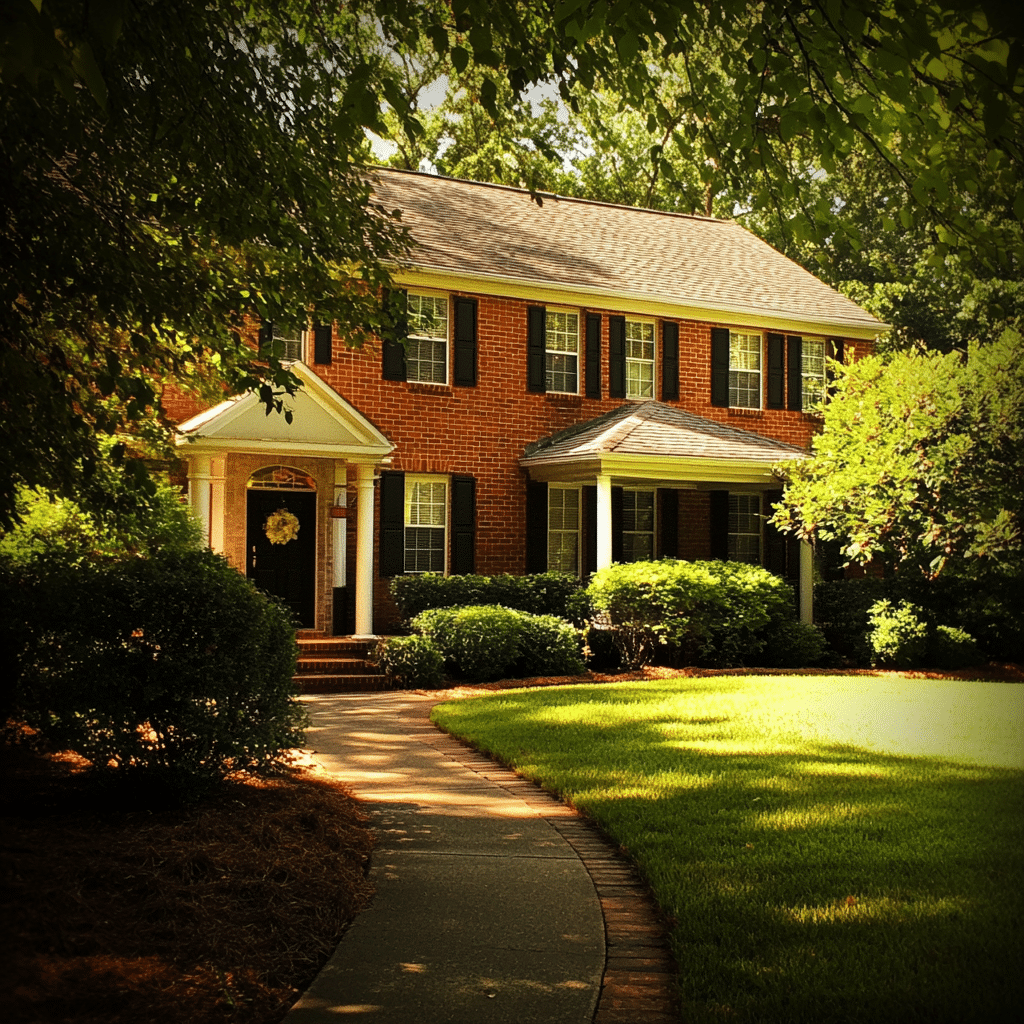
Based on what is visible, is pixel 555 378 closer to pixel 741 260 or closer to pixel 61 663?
pixel 741 260

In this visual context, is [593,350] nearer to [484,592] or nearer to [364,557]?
[484,592]

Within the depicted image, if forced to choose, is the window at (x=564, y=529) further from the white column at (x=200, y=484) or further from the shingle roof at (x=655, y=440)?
the white column at (x=200, y=484)

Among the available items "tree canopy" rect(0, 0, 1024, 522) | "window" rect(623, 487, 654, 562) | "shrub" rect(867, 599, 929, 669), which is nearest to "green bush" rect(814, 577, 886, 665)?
"shrub" rect(867, 599, 929, 669)

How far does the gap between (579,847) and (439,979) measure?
2151mm

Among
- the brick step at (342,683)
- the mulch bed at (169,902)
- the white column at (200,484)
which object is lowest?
the brick step at (342,683)

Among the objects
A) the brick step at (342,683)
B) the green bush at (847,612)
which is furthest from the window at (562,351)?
the brick step at (342,683)

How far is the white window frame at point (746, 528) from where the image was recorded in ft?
67.9

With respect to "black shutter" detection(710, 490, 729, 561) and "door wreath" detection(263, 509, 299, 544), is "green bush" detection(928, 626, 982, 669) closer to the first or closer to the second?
"black shutter" detection(710, 490, 729, 561)

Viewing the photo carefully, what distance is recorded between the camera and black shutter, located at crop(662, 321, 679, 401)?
19.9 m

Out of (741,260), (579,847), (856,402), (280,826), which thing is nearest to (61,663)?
(280,826)

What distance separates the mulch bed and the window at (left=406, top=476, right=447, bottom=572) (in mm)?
10924

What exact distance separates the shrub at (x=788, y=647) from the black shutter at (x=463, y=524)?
15.9 feet

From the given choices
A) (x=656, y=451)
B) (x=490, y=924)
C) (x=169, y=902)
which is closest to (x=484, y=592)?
(x=656, y=451)

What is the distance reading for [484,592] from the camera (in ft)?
54.3
